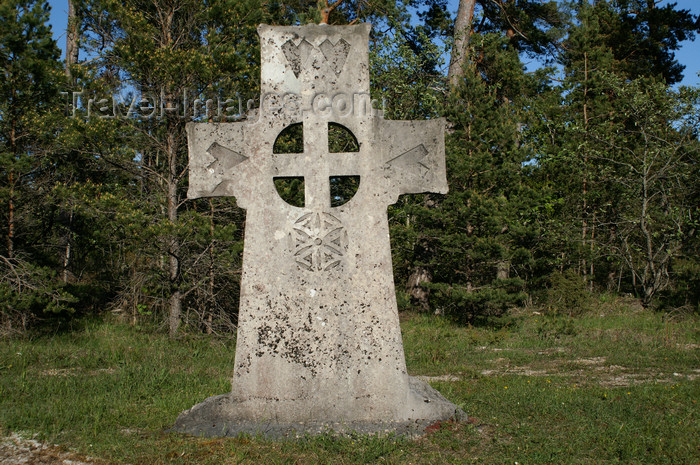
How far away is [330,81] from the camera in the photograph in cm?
469

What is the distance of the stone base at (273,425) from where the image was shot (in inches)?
170

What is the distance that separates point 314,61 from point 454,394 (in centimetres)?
354

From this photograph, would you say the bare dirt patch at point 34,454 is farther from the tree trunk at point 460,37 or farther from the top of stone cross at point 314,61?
the tree trunk at point 460,37

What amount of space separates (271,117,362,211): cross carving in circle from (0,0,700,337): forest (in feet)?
15.3

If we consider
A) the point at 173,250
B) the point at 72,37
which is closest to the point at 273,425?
the point at 173,250

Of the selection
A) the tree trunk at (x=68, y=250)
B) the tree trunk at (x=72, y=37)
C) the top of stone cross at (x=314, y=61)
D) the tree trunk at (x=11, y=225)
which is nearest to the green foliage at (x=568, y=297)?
the top of stone cross at (x=314, y=61)

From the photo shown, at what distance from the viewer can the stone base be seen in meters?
4.31

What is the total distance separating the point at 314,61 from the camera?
470 centimetres

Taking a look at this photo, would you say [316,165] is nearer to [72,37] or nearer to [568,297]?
[568,297]

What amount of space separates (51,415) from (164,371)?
216 centimetres

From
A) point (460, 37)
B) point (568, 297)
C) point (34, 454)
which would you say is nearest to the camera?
point (34, 454)

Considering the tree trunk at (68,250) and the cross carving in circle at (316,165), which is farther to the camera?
the tree trunk at (68,250)

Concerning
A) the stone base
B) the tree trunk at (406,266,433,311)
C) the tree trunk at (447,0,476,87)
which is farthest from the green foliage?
the stone base

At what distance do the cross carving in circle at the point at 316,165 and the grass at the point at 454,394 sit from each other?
6.20 feet
